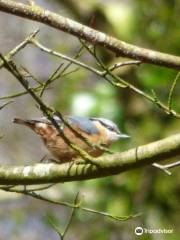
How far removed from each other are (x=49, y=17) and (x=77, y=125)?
1.20 m

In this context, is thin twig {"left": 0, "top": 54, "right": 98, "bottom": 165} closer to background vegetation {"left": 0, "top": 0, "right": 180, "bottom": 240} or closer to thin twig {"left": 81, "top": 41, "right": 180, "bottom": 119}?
thin twig {"left": 81, "top": 41, "right": 180, "bottom": 119}

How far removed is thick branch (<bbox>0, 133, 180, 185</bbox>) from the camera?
2035mm

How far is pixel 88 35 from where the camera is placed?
2.16 meters

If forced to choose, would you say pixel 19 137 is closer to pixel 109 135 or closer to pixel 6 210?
pixel 6 210

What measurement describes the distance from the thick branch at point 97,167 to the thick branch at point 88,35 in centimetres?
25

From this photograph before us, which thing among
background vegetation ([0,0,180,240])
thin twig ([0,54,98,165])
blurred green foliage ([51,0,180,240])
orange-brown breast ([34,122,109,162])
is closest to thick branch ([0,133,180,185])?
thin twig ([0,54,98,165])

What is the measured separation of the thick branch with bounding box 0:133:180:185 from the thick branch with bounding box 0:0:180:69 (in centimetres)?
25

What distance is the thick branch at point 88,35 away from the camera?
6.99ft

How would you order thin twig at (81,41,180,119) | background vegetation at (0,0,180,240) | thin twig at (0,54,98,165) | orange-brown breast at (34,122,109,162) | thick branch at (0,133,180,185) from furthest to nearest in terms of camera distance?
background vegetation at (0,0,180,240) < orange-brown breast at (34,122,109,162) < thin twig at (81,41,180,119) < thick branch at (0,133,180,185) < thin twig at (0,54,98,165)

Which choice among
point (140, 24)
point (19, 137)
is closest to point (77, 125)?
point (140, 24)

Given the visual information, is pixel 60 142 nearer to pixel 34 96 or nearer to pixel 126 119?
pixel 34 96

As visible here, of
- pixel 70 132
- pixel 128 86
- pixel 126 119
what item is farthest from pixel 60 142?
pixel 126 119

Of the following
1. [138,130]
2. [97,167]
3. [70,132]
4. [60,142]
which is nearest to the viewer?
[97,167]

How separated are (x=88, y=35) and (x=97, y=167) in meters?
0.41
